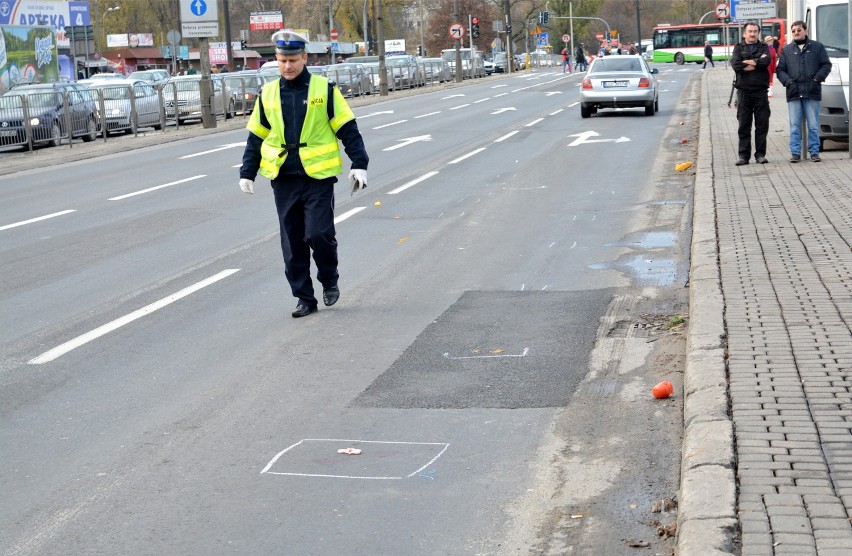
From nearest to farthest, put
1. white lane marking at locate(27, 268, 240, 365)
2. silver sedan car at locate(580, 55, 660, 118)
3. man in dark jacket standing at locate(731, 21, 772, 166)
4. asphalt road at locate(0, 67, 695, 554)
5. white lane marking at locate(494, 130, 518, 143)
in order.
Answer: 1. asphalt road at locate(0, 67, 695, 554)
2. white lane marking at locate(27, 268, 240, 365)
3. man in dark jacket standing at locate(731, 21, 772, 166)
4. white lane marking at locate(494, 130, 518, 143)
5. silver sedan car at locate(580, 55, 660, 118)

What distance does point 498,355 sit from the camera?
23.5 feet

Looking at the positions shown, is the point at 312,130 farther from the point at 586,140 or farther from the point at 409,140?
the point at 409,140

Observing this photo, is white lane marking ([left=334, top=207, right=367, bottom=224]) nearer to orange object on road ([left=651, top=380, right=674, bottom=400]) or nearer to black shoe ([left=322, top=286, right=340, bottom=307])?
black shoe ([left=322, top=286, right=340, bottom=307])

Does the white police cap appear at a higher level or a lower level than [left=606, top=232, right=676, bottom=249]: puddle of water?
higher

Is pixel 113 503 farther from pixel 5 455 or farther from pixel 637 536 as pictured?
pixel 637 536

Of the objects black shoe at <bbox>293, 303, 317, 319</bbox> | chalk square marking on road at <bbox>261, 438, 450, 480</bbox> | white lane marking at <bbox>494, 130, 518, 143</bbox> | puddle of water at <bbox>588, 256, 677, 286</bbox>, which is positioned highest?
white lane marking at <bbox>494, 130, 518, 143</bbox>

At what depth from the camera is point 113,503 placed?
4902 mm

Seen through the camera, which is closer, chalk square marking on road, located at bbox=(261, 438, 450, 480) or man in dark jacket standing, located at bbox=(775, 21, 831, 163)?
chalk square marking on road, located at bbox=(261, 438, 450, 480)

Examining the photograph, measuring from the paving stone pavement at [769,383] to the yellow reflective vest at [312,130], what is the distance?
2659 millimetres

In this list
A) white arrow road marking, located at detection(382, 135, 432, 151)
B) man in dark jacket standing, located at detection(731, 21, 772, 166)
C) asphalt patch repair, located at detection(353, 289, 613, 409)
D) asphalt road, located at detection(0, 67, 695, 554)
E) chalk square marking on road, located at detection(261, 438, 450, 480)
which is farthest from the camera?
white arrow road marking, located at detection(382, 135, 432, 151)

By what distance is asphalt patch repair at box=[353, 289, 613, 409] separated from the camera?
6.33 meters

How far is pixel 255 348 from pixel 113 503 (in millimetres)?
2749

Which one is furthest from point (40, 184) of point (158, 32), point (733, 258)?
point (158, 32)

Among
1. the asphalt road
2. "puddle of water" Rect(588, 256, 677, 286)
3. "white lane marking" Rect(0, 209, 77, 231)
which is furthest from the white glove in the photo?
"white lane marking" Rect(0, 209, 77, 231)
